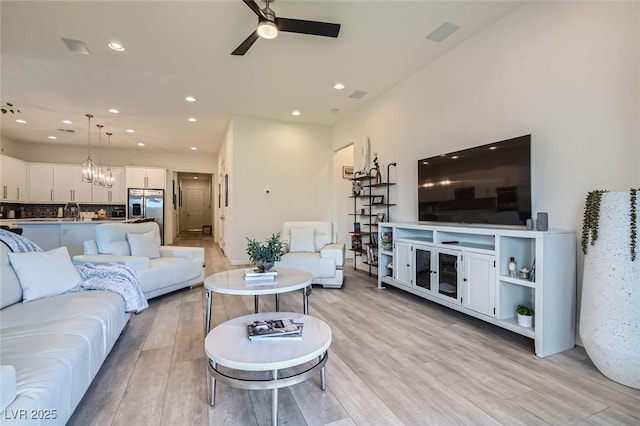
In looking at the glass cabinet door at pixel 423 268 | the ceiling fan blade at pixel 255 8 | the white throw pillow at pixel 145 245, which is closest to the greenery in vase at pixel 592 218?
the glass cabinet door at pixel 423 268

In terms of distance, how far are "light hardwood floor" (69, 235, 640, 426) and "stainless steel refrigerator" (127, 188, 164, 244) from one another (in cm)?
631

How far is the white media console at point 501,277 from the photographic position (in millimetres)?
2264

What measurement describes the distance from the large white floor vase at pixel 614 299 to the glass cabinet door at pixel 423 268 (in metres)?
1.41

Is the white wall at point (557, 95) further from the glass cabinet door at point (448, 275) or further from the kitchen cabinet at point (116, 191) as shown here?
the kitchen cabinet at point (116, 191)

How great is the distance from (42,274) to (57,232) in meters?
3.72

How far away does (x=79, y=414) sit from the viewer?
1.61 m

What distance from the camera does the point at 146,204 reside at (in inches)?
330

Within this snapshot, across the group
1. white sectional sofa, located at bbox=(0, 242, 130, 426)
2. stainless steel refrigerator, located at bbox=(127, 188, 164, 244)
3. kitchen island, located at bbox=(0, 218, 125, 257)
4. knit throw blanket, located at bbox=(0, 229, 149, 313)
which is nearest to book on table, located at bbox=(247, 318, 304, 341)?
white sectional sofa, located at bbox=(0, 242, 130, 426)

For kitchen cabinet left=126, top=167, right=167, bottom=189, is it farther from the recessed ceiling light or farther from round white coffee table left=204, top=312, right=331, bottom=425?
round white coffee table left=204, top=312, right=331, bottom=425

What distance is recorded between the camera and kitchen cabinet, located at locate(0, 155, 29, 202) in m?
6.51

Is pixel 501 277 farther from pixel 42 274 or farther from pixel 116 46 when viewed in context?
pixel 116 46

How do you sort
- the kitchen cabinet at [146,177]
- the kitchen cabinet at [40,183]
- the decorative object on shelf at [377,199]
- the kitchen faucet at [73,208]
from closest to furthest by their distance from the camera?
the decorative object on shelf at [377,199]
the kitchen cabinet at [40,183]
the kitchen faucet at [73,208]
the kitchen cabinet at [146,177]

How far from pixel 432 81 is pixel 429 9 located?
1.18m

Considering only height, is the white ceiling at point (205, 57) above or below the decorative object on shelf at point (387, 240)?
above
